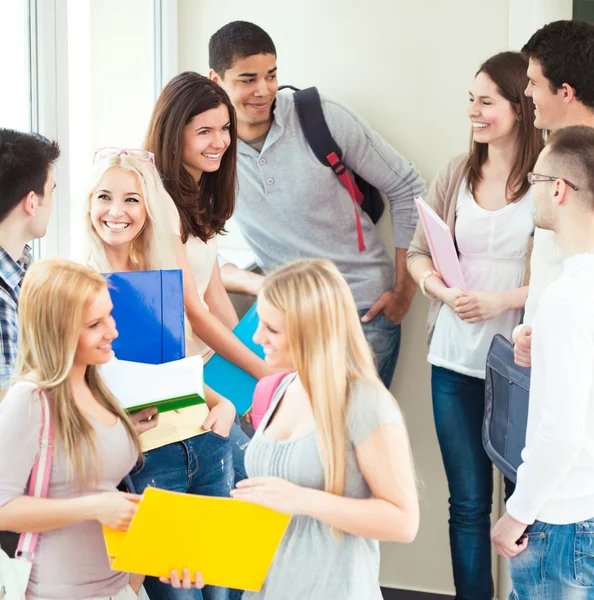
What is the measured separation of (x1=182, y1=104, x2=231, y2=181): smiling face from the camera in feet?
7.92

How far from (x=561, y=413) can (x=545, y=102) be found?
1024 millimetres

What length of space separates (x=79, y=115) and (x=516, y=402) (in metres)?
1.59

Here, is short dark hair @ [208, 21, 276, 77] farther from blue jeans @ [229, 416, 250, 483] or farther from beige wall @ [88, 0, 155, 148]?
blue jeans @ [229, 416, 250, 483]

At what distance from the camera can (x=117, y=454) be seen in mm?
1751

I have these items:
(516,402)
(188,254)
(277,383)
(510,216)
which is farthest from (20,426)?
(510,216)

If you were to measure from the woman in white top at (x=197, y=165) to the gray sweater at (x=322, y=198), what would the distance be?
0.59 meters

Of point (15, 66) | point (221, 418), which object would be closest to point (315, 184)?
point (15, 66)

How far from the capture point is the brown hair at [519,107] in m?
2.73

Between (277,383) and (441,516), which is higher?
(277,383)

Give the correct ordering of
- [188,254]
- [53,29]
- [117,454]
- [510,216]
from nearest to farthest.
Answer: [117,454] < [188,254] < [53,29] < [510,216]

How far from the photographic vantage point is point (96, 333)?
67.7 inches

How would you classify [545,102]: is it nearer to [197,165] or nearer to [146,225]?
[197,165]

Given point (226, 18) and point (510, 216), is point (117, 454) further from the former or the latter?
point (226, 18)

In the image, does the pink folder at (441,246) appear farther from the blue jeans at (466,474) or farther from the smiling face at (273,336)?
the smiling face at (273,336)
